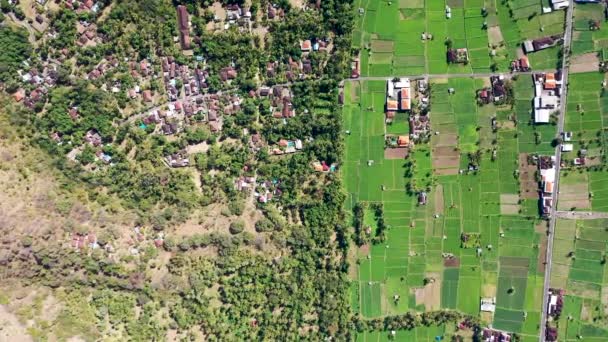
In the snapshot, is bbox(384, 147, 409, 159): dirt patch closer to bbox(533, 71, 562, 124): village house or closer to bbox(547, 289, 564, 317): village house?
bbox(533, 71, 562, 124): village house

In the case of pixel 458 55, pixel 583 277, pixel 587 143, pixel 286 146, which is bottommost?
pixel 583 277

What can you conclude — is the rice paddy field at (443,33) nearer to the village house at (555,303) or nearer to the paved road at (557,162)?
the paved road at (557,162)

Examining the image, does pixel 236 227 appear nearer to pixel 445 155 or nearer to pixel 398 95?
pixel 398 95

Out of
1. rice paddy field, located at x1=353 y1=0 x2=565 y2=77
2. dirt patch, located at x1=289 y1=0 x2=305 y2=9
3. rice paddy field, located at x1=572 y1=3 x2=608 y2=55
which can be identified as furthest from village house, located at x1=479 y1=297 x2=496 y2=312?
dirt patch, located at x1=289 y1=0 x2=305 y2=9

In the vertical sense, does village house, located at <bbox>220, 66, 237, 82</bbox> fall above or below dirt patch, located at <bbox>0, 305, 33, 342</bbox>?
above

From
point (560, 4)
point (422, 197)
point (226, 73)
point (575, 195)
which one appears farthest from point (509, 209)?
→ point (226, 73)
